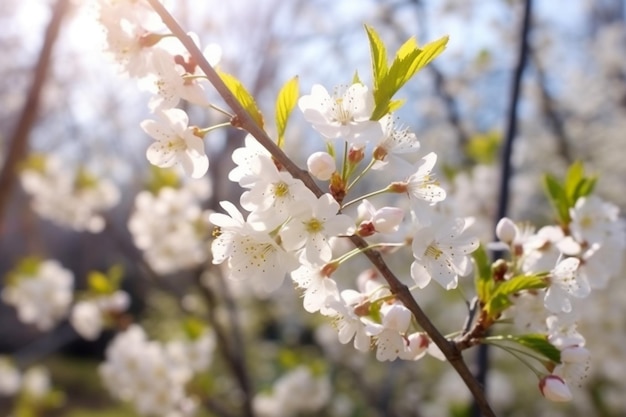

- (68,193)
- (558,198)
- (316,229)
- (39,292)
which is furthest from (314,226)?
(39,292)

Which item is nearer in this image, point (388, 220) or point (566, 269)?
point (388, 220)

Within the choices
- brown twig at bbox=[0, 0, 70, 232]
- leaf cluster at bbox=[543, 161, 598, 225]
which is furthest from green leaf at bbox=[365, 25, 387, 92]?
brown twig at bbox=[0, 0, 70, 232]

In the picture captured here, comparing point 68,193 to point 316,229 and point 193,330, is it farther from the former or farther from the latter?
point 316,229

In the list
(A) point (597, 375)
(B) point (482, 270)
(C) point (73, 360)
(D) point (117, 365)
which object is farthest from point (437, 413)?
(C) point (73, 360)

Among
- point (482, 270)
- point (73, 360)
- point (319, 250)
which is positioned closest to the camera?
point (319, 250)

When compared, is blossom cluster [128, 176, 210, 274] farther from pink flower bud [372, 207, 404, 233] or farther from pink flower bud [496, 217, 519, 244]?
pink flower bud [372, 207, 404, 233]

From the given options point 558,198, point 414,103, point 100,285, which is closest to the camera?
point 558,198

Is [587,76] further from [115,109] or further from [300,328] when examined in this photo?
[115,109]
